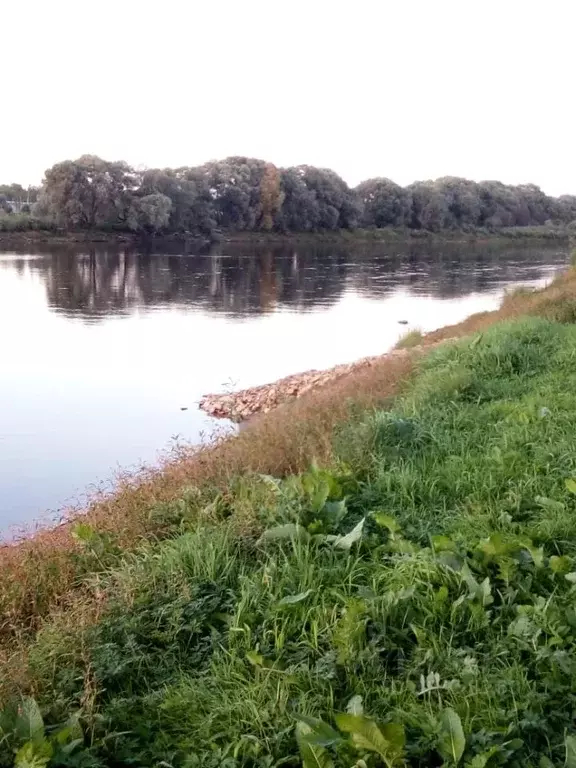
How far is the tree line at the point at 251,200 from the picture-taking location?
5434 cm

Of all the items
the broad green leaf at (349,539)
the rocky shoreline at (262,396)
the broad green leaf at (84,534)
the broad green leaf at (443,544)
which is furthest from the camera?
the rocky shoreline at (262,396)

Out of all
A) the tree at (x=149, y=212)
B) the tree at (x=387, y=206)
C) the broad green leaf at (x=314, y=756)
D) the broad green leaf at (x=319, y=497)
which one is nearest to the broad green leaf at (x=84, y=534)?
the broad green leaf at (x=319, y=497)

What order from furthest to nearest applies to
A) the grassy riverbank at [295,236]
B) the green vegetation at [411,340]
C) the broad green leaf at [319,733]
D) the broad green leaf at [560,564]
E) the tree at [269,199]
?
the tree at [269,199] → the grassy riverbank at [295,236] → the green vegetation at [411,340] → the broad green leaf at [560,564] → the broad green leaf at [319,733]

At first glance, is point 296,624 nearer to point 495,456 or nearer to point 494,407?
point 495,456

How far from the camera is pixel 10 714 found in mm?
2822

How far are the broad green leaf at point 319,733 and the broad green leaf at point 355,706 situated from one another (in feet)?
0.35

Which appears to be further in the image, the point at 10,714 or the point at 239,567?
the point at 239,567

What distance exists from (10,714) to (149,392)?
1392cm

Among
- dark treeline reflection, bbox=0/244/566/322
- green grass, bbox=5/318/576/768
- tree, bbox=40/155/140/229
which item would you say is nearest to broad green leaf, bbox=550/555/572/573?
green grass, bbox=5/318/576/768

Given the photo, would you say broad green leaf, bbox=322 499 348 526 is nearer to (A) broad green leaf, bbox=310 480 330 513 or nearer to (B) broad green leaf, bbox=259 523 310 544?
(A) broad green leaf, bbox=310 480 330 513

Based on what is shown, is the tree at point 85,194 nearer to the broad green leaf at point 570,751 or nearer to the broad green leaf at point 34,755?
the broad green leaf at point 34,755

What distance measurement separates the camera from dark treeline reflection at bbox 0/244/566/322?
30016 millimetres

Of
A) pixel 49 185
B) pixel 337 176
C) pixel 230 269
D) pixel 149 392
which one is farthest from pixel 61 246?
pixel 149 392

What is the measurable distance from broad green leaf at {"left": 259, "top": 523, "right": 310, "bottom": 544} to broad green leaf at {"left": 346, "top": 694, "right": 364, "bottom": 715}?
1331 millimetres
